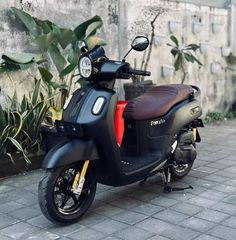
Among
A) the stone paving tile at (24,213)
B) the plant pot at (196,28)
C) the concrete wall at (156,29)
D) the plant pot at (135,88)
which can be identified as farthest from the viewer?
the plant pot at (196,28)

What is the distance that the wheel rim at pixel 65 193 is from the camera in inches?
139

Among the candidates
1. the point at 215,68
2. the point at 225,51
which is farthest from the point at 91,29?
the point at 225,51

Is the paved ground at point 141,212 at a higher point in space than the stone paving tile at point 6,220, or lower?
lower

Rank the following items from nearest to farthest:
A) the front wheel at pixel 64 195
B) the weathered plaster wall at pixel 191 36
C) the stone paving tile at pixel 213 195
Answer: the front wheel at pixel 64 195 < the stone paving tile at pixel 213 195 < the weathered plaster wall at pixel 191 36

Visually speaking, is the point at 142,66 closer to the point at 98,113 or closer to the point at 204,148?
the point at 204,148

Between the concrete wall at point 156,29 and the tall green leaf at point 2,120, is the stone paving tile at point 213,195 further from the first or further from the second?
the concrete wall at point 156,29

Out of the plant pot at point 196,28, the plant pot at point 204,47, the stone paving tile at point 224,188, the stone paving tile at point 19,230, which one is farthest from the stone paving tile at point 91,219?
the plant pot at point 204,47

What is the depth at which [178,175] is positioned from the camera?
4.64 meters

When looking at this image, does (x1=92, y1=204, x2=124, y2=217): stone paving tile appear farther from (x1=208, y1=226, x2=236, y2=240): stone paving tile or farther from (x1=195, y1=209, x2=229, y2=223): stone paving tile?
(x1=208, y1=226, x2=236, y2=240): stone paving tile

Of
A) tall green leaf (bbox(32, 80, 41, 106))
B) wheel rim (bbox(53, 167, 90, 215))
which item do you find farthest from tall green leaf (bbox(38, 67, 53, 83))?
wheel rim (bbox(53, 167, 90, 215))

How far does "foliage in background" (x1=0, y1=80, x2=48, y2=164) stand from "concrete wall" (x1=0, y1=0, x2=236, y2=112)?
0.36 m

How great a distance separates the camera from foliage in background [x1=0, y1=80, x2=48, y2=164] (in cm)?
480

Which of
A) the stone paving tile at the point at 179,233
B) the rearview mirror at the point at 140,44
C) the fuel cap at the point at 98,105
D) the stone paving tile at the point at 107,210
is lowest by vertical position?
the stone paving tile at the point at 107,210

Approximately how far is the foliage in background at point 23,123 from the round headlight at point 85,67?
146 cm
